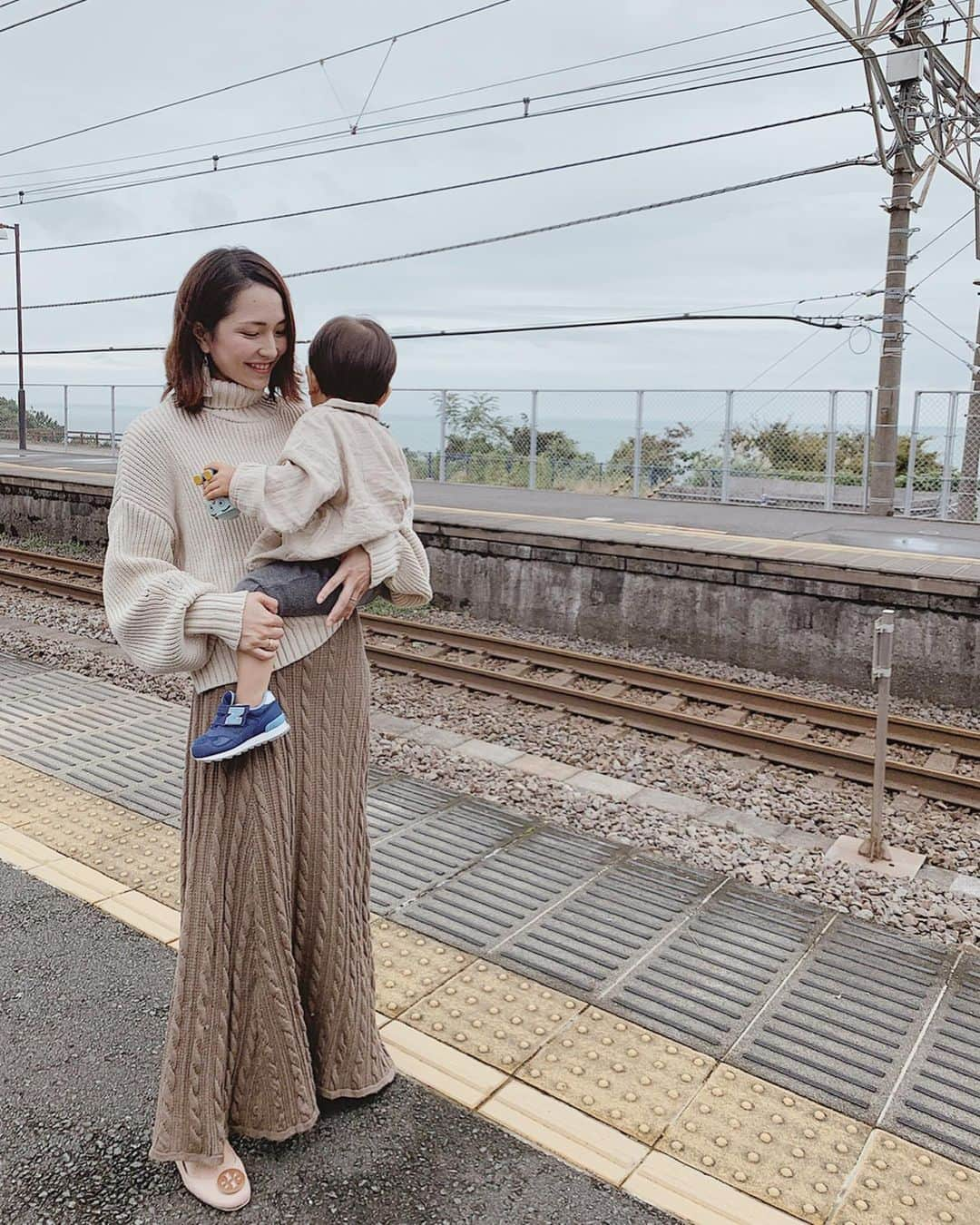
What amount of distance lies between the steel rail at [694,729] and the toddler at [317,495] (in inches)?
200

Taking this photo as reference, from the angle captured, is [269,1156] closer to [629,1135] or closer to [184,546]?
[629,1135]

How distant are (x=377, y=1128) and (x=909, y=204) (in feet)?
49.6

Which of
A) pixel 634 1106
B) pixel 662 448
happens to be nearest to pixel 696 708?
pixel 634 1106

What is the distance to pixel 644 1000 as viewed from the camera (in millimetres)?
3541

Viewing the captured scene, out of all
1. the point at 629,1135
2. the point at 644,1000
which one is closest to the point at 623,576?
the point at 644,1000

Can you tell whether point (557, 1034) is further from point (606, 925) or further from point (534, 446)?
point (534, 446)

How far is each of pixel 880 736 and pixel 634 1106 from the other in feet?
9.00

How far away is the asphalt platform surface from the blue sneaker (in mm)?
1092

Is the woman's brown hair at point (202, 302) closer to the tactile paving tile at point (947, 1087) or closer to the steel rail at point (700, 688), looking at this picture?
the tactile paving tile at point (947, 1087)

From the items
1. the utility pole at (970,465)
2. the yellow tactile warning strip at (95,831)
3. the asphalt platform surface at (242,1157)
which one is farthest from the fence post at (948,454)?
the asphalt platform surface at (242,1157)

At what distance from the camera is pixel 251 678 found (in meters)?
2.34

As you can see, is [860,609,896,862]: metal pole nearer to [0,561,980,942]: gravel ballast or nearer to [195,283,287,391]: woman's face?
[0,561,980,942]: gravel ballast

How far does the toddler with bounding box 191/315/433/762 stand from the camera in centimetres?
227

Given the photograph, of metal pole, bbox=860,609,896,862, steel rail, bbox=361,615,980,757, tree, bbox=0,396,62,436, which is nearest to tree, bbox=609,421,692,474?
steel rail, bbox=361,615,980,757
